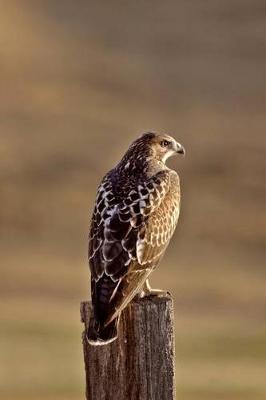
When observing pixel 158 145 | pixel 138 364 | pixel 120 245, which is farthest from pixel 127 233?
pixel 158 145

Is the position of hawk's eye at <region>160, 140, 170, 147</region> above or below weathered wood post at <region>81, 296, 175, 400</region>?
above

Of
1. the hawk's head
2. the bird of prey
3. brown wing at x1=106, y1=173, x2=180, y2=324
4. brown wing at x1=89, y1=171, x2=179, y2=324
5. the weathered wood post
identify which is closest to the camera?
the weathered wood post

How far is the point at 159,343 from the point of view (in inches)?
245

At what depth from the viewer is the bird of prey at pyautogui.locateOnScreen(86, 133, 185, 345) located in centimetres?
692

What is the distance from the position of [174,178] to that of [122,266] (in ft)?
3.29

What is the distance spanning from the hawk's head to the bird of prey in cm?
17

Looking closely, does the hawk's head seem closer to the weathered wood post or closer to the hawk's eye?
the hawk's eye

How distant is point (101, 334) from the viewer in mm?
6348

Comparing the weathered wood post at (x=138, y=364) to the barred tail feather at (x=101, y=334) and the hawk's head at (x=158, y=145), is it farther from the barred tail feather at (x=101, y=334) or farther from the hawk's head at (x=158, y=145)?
the hawk's head at (x=158, y=145)

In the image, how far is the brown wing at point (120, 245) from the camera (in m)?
7.02

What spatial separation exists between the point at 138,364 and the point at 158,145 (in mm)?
2575

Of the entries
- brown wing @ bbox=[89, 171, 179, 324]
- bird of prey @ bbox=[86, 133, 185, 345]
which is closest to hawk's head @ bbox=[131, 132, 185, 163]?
bird of prey @ bbox=[86, 133, 185, 345]

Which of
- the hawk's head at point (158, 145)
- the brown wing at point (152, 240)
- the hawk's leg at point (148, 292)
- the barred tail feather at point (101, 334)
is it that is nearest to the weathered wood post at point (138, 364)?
the barred tail feather at point (101, 334)
